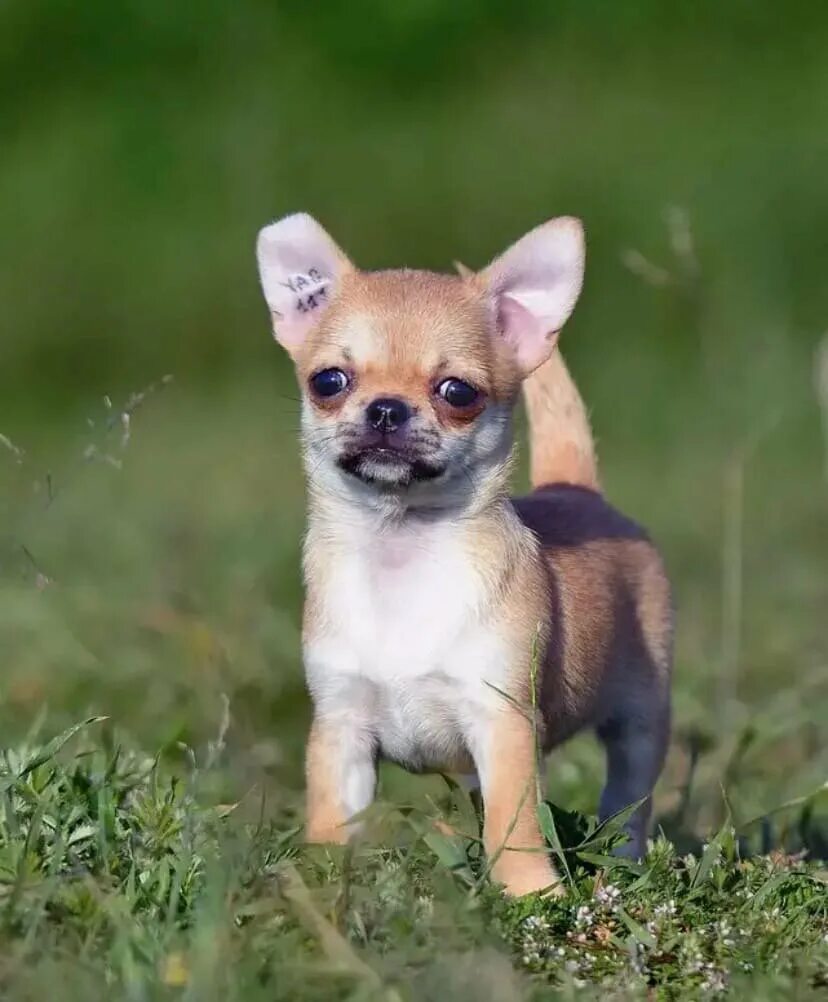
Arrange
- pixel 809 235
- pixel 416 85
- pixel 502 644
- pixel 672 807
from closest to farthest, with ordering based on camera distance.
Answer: pixel 502 644 → pixel 672 807 → pixel 809 235 → pixel 416 85

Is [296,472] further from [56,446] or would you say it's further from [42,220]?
[42,220]

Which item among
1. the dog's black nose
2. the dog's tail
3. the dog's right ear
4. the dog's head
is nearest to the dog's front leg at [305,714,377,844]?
the dog's head

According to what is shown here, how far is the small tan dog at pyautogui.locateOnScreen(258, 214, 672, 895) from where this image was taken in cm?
433

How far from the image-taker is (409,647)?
4398 mm

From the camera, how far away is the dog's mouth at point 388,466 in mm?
4316

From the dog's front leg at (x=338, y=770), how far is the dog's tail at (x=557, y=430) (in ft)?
4.74

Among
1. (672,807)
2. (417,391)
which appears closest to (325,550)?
(417,391)

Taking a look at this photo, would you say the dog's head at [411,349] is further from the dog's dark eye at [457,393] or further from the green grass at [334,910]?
the green grass at [334,910]

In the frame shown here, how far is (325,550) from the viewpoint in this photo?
4.63m

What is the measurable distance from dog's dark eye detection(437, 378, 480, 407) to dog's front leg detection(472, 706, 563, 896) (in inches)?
27.0

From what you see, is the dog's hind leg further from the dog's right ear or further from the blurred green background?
the blurred green background

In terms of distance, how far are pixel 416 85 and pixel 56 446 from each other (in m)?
5.24

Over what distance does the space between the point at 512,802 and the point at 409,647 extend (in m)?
0.42

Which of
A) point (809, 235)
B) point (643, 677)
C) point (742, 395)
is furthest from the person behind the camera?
point (809, 235)
